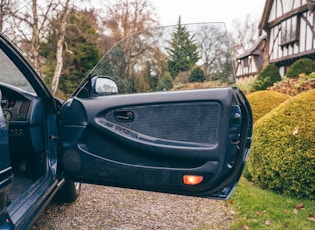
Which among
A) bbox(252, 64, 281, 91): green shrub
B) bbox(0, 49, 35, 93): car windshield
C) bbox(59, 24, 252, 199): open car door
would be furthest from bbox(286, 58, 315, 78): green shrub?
bbox(0, 49, 35, 93): car windshield

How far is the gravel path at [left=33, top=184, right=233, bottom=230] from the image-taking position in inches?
121

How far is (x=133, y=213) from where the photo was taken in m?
3.38

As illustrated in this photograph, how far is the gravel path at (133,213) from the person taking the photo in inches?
121

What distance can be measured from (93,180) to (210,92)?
1.12 meters

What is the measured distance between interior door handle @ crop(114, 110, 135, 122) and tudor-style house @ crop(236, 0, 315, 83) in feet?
47.0

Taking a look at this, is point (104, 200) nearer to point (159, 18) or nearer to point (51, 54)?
point (51, 54)

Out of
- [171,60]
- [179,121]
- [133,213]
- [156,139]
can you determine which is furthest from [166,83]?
[133,213]

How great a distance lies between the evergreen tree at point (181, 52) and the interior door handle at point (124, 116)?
17.4 inches

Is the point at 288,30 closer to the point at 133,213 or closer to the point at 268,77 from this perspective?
the point at 268,77

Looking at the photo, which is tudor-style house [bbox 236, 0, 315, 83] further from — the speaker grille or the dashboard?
the dashboard

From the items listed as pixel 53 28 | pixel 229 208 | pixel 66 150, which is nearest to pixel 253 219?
pixel 229 208

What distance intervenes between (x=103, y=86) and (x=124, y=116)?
33cm

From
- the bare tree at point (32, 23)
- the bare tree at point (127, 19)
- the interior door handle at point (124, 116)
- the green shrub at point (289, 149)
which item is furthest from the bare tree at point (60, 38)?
the interior door handle at point (124, 116)

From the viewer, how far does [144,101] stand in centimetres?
222
